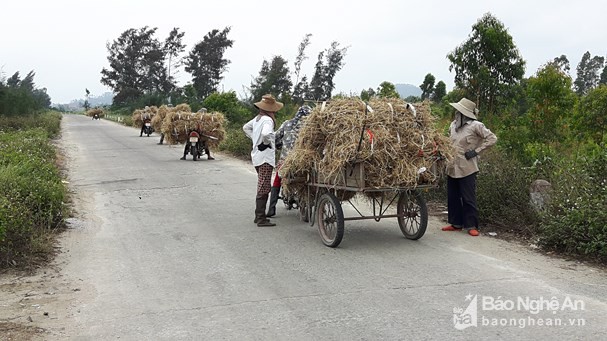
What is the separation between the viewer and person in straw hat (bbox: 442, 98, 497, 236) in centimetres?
761

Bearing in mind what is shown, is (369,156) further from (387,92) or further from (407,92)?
(407,92)

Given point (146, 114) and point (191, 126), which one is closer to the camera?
point (191, 126)

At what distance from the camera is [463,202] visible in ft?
25.6

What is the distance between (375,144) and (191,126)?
1271 cm

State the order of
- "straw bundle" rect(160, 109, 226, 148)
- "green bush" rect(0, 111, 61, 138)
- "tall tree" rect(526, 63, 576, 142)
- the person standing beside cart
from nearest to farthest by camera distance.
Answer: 1. the person standing beside cart
2. "tall tree" rect(526, 63, 576, 142)
3. "straw bundle" rect(160, 109, 226, 148)
4. "green bush" rect(0, 111, 61, 138)

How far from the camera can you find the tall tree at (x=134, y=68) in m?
85.0

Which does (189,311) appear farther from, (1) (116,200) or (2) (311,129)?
(1) (116,200)

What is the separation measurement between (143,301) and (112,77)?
91.3 metres

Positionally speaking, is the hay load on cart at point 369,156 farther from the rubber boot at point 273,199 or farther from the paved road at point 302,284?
the rubber boot at point 273,199

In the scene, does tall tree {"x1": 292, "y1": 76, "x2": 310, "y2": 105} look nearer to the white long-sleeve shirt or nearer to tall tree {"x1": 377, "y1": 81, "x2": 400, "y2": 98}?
tall tree {"x1": 377, "y1": 81, "x2": 400, "y2": 98}

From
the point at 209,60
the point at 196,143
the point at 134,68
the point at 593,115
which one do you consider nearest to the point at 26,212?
the point at 593,115

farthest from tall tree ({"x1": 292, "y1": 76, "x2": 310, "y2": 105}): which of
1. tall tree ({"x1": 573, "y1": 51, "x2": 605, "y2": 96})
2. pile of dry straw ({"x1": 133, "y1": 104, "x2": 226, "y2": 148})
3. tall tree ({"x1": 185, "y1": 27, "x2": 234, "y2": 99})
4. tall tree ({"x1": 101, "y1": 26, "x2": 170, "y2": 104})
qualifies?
tall tree ({"x1": 101, "y1": 26, "x2": 170, "y2": 104})

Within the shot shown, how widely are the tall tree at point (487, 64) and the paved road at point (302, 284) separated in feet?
25.2

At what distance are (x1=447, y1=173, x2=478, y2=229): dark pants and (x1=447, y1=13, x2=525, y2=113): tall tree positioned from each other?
305 inches
